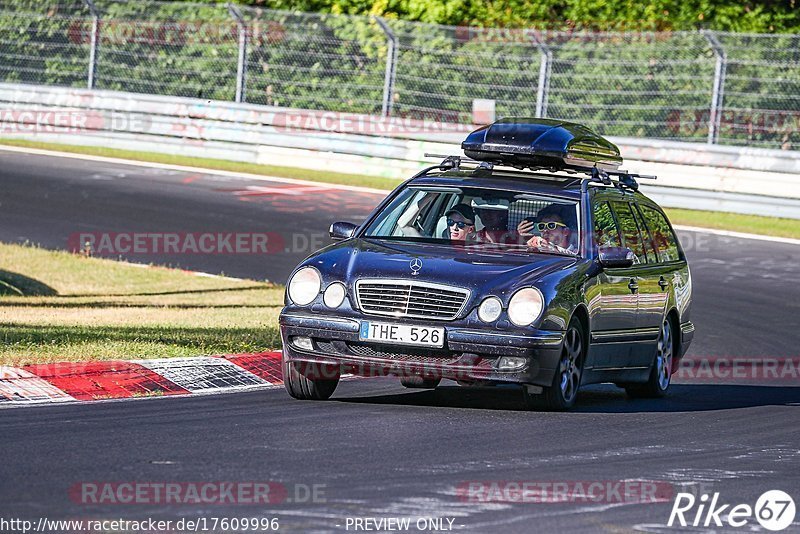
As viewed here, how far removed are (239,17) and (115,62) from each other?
8.79ft

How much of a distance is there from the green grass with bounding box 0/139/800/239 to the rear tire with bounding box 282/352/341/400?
13.2m

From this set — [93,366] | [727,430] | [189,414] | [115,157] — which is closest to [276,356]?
[93,366]

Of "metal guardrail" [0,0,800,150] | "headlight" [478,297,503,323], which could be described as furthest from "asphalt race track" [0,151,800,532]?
"metal guardrail" [0,0,800,150]

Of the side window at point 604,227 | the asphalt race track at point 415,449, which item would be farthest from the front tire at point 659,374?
the side window at point 604,227

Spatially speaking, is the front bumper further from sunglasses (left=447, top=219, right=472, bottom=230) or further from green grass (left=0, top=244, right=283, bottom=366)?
green grass (left=0, top=244, right=283, bottom=366)

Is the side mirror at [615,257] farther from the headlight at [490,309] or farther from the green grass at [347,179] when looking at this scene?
the green grass at [347,179]

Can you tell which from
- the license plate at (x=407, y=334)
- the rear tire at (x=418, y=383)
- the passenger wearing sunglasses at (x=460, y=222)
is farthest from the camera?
the rear tire at (x=418, y=383)

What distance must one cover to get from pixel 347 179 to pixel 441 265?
53.3 ft

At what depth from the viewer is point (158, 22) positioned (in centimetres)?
2758

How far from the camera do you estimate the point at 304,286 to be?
31.6ft

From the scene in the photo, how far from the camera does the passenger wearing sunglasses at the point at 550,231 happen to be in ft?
33.9

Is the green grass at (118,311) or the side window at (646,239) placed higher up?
the side window at (646,239)

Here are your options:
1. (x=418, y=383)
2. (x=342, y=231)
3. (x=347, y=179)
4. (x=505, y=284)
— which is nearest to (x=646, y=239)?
(x=418, y=383)

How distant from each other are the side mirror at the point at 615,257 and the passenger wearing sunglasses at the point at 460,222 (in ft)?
2.92
